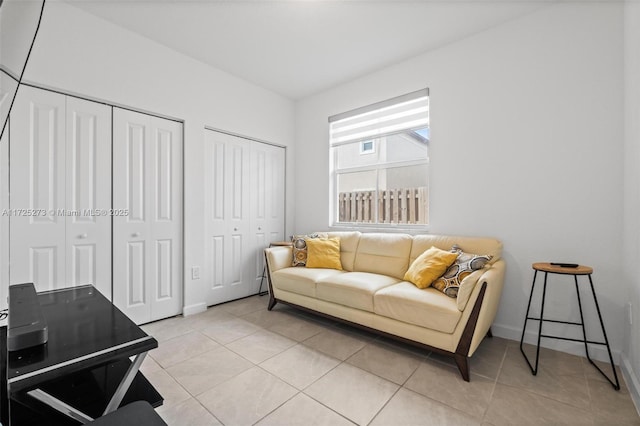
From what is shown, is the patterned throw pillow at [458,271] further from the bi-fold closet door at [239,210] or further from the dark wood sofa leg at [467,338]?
the bi-fold closet door at [239,210]

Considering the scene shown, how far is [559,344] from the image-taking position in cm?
227

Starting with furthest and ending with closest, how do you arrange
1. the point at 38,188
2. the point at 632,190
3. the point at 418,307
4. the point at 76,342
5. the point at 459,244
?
the point at 459,244
the point at 38,188
the point at 418,307
the point at 632,190
the point at 76,342

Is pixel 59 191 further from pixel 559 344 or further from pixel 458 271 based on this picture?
pixel 559 344

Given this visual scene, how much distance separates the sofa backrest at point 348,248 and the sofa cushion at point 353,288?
38 centimetres

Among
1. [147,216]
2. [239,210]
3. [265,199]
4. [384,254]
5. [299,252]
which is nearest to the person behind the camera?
[147,216]

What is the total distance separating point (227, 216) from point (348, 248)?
153 centimetres

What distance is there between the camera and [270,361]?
6.88 feet

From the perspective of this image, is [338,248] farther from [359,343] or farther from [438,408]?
[438,408]

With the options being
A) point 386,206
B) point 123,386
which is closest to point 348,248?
point 386,206

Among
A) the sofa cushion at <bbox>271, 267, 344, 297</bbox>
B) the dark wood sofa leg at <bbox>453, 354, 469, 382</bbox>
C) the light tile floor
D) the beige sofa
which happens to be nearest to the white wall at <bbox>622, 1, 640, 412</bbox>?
the light tile floor

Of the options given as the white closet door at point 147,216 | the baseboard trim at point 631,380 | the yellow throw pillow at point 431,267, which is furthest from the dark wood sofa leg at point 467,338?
the white closet door at point 147,216

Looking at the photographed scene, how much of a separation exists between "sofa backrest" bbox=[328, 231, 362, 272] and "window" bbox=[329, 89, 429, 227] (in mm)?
338

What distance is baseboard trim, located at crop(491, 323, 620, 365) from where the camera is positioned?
6.84 feet

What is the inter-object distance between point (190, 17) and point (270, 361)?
9.62ft
